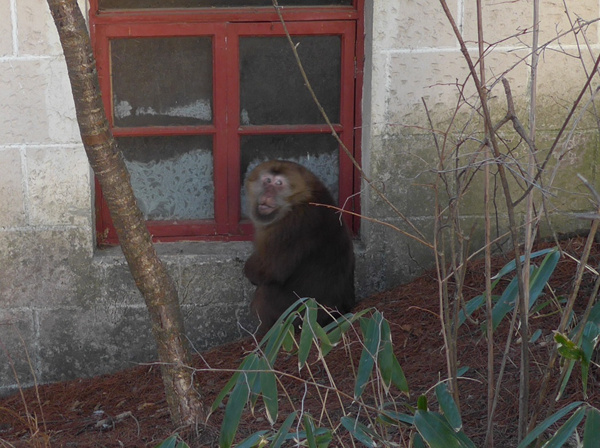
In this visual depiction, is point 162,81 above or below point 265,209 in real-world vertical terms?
above

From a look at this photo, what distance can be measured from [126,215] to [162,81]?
1.84m

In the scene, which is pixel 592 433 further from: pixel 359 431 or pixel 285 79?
pixel 285 79

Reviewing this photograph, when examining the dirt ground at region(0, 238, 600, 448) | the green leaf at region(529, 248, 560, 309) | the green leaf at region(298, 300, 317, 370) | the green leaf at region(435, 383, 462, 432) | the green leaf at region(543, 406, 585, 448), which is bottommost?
the dirt ground at region(0, 238, 600, 448)

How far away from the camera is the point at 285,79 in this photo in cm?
485

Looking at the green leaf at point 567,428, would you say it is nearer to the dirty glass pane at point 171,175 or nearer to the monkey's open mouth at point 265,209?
the monkey's open mouth at point 265,209

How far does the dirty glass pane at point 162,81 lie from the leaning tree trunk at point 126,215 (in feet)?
5.64

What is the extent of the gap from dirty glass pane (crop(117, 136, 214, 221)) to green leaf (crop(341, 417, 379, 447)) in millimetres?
2712

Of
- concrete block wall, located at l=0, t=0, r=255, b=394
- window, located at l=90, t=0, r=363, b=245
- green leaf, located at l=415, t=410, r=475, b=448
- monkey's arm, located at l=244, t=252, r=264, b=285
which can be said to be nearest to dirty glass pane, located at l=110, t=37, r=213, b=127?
window, located at l=90, t=0, r=363, b=245

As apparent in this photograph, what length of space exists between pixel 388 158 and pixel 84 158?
65.8 inches

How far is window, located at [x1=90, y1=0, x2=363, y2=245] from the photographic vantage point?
4672 mm

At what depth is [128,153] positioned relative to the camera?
16.0ft

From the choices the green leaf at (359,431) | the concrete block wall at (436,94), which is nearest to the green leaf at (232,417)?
the green leaf at (359,431)

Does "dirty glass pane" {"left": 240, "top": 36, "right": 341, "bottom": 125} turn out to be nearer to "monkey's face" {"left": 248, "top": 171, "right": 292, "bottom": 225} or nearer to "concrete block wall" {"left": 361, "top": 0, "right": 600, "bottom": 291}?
"concrete block wall" {"left": 361, "top": 0, "right": 600, "bottom": 291}

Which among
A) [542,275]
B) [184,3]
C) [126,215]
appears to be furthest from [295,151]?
[542,275]
